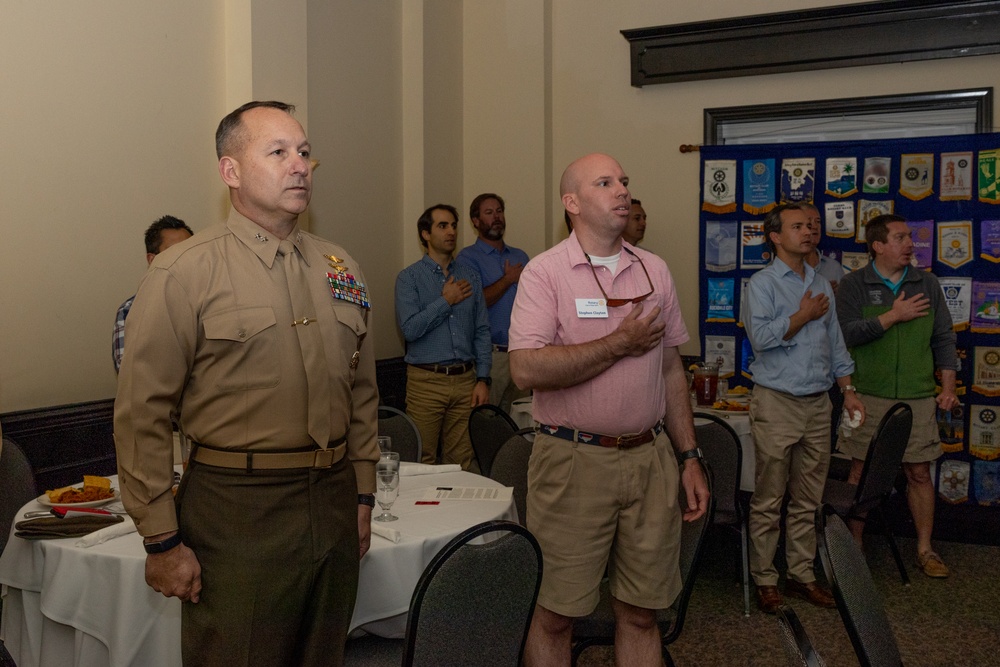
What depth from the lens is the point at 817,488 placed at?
3.95m

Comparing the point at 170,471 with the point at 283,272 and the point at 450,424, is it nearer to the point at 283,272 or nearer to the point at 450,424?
the point at 283,272

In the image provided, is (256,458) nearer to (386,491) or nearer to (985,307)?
(386,491)

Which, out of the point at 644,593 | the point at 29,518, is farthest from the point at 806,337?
A: the point at 29,518

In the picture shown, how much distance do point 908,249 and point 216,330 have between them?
3.70m

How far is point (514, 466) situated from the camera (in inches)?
126

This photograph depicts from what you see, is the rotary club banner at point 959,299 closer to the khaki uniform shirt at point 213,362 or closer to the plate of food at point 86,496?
the khaki uniform shirt at point 213,362

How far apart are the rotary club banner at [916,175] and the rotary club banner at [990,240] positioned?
1.18ft

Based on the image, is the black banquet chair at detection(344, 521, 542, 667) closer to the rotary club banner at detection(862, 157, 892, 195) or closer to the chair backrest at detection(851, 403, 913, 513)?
the chair backrest at detection(851, 403, 913, 513)

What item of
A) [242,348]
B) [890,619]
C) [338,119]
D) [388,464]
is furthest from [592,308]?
[338,119]

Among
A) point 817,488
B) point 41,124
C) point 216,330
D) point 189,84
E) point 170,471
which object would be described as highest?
point 189,84

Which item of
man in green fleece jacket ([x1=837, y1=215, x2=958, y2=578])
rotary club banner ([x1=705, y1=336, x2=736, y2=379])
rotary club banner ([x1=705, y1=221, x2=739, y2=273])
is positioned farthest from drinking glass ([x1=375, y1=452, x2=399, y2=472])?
rotary club banner ([x1=705, y1=221, x2=739, y2=273])

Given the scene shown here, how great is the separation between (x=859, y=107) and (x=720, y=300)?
56.7 inches

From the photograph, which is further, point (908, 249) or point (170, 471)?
point (908, 249)

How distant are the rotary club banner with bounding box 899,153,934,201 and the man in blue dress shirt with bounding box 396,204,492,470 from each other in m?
2.59
